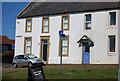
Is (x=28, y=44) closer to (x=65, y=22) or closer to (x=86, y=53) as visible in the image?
(x=65, y=22)

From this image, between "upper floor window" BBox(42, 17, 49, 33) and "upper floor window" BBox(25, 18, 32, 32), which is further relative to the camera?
"upper floor window" BBox(25, 18, 32, 32)

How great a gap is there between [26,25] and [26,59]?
757 centimetres

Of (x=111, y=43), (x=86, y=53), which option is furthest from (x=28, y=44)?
(x=111, y=43)

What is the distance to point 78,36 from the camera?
27.4 meters

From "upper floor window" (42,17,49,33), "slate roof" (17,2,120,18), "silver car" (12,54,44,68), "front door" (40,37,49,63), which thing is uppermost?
"slate roof" (17,2,120,18)

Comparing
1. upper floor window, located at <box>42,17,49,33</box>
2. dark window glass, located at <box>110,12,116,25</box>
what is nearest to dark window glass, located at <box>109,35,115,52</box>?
dark window glass, located at <box>110,12,116,25</box>

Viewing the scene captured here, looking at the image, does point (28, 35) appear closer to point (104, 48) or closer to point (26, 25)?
point (26, 25)

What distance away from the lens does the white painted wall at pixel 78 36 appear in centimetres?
2536

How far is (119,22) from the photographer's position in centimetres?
2472

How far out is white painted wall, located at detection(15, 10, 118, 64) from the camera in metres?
25.4

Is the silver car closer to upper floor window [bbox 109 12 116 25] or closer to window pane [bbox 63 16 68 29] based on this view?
window pane [bbox 63 16 68 29]

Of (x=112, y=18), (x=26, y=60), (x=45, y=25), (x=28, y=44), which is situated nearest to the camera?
(x=112, y=18)

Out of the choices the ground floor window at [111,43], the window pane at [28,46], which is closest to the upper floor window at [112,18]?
the ground floor window at [111,43]

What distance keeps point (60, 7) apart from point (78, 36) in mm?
5157
